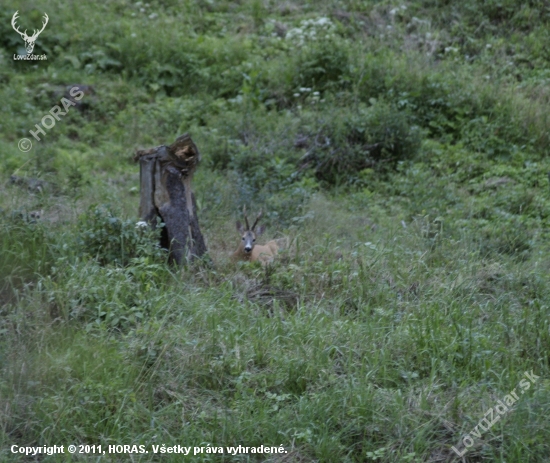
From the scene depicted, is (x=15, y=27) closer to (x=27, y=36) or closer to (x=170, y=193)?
(x=27, y=36)

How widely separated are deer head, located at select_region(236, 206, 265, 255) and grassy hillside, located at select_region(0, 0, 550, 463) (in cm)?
28

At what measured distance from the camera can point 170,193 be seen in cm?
703

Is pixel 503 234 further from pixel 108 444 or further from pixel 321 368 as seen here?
pixel 108 444

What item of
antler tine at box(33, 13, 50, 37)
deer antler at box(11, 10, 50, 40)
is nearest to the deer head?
deer antler at box(11, 10, 50, 40)

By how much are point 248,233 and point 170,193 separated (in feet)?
3.81

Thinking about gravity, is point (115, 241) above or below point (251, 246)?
above

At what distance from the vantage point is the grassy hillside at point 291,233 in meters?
5.07

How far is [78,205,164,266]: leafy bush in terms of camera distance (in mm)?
6711

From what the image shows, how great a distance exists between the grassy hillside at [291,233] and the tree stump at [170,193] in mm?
226

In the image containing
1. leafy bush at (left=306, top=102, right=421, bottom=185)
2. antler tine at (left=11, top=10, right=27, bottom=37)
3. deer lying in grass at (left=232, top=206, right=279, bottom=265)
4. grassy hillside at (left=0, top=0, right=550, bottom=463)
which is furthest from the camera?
antler tine at (left=11, top=10, right=27, bottom=37)

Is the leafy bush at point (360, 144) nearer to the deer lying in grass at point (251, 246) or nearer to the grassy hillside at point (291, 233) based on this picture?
the grassy hillside at point (291, 233)

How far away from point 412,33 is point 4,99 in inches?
276

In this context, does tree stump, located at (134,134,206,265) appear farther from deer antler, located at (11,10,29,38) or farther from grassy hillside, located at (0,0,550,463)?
deer antler, located at (11,10,29,38)

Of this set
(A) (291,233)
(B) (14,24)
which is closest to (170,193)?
(A) (291,233)
